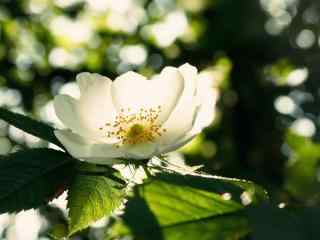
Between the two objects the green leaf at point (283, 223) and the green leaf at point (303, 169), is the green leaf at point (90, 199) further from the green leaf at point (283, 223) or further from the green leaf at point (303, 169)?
the green leaf at point (303, 169)

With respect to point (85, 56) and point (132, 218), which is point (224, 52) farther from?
point (132, 218)

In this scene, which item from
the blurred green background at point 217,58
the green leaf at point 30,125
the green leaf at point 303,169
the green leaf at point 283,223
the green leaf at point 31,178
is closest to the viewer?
the green leaf at point 283,223

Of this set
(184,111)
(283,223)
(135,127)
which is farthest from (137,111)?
(283,223)

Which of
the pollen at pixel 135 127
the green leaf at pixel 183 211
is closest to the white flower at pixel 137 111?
the pollen at pixel 135 127

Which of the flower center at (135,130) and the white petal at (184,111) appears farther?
the flower center at (135,130)

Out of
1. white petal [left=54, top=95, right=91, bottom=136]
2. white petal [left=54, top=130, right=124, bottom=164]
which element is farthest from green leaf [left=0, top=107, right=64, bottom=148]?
white petal [left=54, top=95, right=91, bottom=136]

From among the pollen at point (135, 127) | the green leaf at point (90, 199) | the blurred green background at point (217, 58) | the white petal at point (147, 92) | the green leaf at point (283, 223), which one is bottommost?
the green leaf at point (283, 223)

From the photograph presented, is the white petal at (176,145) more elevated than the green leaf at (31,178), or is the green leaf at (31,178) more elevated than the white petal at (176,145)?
the white petal at (176,145)

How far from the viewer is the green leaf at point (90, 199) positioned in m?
0.79

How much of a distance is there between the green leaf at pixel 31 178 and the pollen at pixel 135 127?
249 mm

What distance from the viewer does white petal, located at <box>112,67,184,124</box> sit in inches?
44.8

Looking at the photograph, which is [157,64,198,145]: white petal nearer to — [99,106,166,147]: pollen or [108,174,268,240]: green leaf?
[99,106,166,147]: pollen

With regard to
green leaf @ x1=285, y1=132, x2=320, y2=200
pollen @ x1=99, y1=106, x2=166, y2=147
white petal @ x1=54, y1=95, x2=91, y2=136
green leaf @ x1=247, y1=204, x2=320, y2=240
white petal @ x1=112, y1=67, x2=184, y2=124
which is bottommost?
green leaf @ x1=247, y1=204, x2=320, y2=240

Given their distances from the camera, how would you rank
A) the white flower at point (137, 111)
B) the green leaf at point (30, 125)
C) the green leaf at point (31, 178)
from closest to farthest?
the green leaf at point (31, 178)
the green leaf at point (30, 125)
the white flower at point (137, 111)
